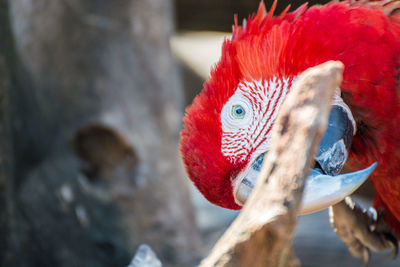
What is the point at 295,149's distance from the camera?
0.55 meters

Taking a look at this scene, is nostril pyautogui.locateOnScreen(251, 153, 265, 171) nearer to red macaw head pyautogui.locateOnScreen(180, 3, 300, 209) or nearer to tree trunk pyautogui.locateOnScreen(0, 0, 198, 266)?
red macaw head pyautogui.locateOnScreen(180, 3, 300, 209)

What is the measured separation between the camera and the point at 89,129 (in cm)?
182

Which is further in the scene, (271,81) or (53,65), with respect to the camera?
(53,65)

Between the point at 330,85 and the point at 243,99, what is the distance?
362mm

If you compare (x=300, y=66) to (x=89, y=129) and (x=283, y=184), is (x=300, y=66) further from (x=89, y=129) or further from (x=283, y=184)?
(x=89, y=129)

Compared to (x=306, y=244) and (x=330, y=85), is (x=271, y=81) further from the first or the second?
(x=306, y=244)

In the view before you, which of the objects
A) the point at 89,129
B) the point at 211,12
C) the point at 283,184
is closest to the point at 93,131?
the point at 89,129

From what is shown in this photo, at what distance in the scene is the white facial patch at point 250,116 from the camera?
2.86 ft

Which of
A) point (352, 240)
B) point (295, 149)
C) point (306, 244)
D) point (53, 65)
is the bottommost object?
point (306, 244)

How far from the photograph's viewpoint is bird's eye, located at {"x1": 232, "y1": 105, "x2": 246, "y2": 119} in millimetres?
901

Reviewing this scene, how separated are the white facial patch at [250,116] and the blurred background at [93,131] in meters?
0.95

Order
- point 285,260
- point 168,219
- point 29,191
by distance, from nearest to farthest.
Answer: point 285,260 → point 29,191 → point 168,219

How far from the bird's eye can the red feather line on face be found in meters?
0.02

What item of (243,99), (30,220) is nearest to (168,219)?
(30,220)
